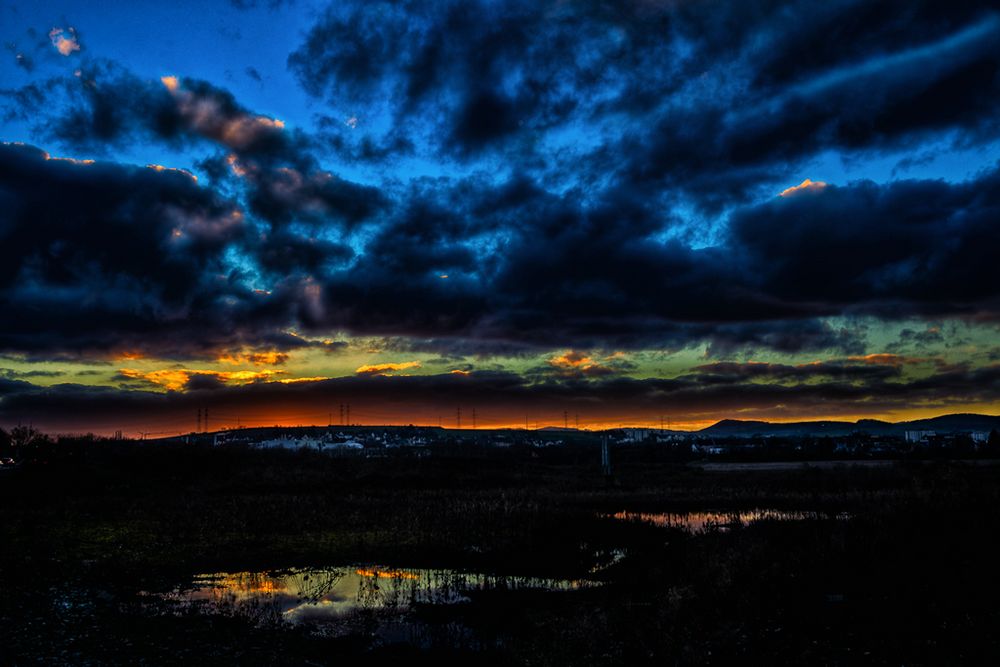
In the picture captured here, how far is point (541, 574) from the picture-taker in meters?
26.0

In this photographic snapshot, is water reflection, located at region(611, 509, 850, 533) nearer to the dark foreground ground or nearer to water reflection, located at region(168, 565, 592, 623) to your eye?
the dark foreground ground

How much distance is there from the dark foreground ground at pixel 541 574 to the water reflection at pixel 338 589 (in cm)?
125

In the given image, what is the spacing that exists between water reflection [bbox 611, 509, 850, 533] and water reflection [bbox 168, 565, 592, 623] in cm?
1686

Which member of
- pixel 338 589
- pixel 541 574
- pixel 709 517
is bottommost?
pixel 709 517

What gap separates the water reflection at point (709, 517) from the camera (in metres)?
38.0

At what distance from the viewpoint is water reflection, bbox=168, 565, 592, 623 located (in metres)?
20.2

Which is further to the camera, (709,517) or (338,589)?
(709,517)

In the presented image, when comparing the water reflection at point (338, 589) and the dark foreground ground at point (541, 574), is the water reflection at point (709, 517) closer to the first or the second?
the dark foreground ground at point (541, 574)

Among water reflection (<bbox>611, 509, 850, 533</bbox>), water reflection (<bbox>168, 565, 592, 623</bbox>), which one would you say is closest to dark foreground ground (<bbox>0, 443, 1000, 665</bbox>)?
water reflection (<bbox>168, 565, 592, 623</bbox>)

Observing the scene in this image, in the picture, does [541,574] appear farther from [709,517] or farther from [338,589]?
[709,517]

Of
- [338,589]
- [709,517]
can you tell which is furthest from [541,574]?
[709,517]

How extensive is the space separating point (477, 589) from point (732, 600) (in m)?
9.69

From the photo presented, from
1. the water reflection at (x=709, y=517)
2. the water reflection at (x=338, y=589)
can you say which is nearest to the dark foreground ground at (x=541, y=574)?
the water reflection at (x=338, y=589)

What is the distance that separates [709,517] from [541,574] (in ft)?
74.2
